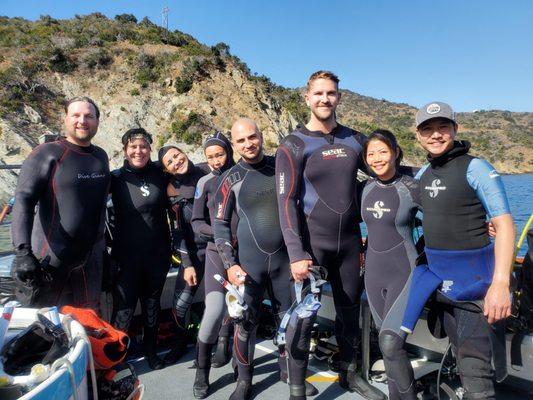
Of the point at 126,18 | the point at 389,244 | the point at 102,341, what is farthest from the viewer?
the point at 126,18

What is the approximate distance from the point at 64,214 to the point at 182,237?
0.90 meters

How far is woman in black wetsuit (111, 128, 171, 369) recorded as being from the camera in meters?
2.99

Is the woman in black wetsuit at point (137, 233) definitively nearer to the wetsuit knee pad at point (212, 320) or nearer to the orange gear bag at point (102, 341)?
the wetsuit knee pad at point (212, 320)

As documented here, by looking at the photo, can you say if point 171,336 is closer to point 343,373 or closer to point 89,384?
point 343,373

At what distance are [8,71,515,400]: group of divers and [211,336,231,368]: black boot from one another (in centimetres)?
19

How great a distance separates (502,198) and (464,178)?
7.2 inches

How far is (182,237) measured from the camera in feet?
10.5

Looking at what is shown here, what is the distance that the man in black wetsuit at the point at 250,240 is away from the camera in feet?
8.26

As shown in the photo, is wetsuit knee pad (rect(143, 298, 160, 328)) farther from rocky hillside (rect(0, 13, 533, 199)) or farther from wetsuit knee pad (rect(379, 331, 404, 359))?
rocky hillside (rect(0, 13, 533, 199))

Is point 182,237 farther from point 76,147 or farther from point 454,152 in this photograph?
point 454,152

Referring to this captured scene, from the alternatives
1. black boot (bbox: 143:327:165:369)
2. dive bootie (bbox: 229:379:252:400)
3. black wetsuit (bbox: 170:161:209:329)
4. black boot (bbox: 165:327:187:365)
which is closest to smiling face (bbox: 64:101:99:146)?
black wetsuit (bbox: 170:161:209:329)

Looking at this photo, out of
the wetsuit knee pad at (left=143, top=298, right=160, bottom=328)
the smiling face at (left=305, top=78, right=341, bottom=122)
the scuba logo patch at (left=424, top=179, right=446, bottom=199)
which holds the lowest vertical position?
the wetsuit knee pad at (left=143, top=298, right=160, bottom=328)

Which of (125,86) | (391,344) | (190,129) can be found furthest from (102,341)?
(125,86)

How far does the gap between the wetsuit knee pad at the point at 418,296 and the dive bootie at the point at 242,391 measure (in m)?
1.13
